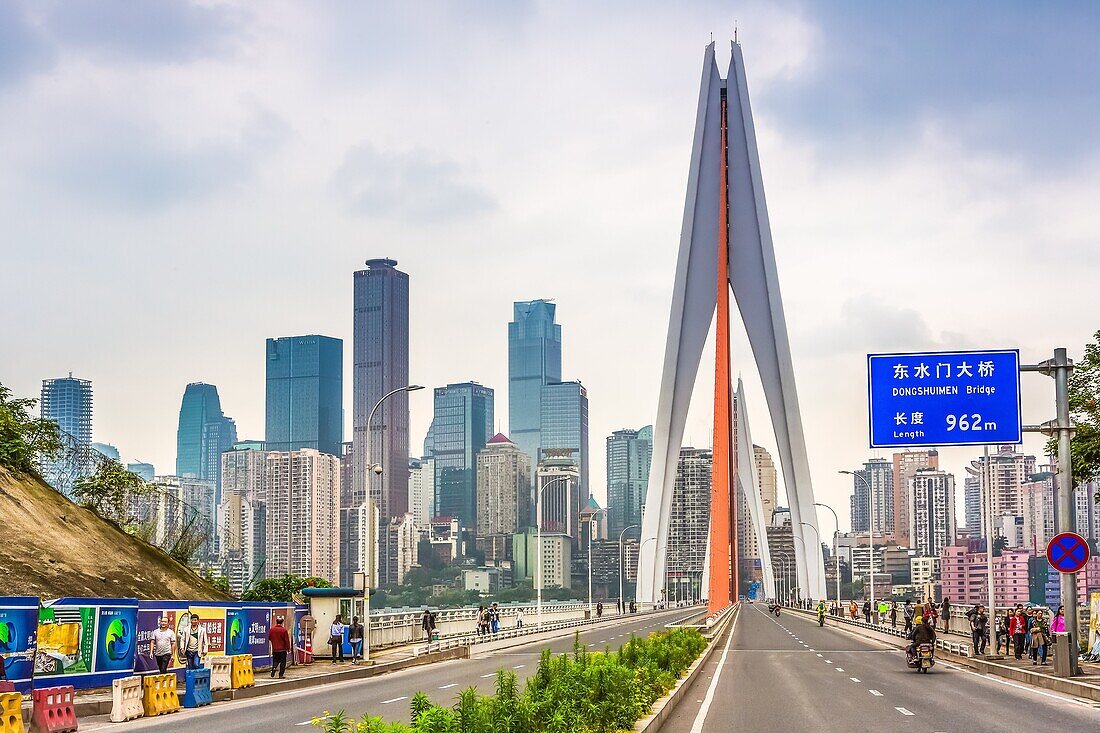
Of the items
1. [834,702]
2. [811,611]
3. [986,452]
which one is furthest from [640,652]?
[811,611]

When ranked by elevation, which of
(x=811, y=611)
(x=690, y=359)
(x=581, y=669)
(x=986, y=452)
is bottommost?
(x=811, y=611)

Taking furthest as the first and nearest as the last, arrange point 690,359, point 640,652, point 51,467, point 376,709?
point 690,359 < point 51,467 < point 640,652 < point 376,709

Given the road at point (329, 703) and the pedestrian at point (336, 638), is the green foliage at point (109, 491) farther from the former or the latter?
the road at point (329, 703)

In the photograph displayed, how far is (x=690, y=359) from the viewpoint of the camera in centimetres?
8081

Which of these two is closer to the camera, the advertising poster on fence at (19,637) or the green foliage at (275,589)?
the advertising poster on fence at (19,637)

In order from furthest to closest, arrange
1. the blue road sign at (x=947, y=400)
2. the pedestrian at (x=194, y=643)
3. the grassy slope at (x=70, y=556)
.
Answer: the grassy slope at (x=70, y=556) → the blue road sign at (x=947, y=400) → the pedestrian at (x=194, y=643)

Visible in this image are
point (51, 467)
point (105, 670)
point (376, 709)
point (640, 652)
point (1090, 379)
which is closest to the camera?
point (376, 709)

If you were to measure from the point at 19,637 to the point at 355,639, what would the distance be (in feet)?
49.8

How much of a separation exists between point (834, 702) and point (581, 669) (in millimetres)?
9205

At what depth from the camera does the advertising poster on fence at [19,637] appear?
70.1 ft

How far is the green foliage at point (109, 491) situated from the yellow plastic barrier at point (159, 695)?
23.1 metres

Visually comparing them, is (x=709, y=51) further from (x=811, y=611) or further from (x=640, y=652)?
(x=640, y=652)

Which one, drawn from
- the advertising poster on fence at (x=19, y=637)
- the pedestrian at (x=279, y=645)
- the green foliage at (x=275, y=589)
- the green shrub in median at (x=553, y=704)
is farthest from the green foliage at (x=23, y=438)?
the green shrub in median at (x=553, y=704)

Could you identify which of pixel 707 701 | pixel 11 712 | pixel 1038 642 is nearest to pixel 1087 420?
pixel 1038 642
